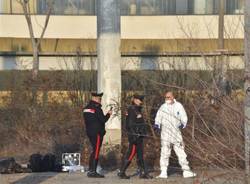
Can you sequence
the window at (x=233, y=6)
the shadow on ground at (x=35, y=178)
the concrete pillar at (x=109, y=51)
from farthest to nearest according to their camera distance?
the window at (x=233, y=6), the concrete pillar at (x=109, y=51), the shadow on ground at (x=35, y=178)

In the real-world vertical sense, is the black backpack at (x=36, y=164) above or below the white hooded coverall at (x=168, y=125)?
below

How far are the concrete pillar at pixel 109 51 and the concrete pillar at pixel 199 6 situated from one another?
58.6 ft

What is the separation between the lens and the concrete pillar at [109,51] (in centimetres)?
1880

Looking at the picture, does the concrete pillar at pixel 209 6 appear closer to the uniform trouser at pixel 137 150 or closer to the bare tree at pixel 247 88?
the uniform trouser at pixel 137 150

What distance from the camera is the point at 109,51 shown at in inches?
743

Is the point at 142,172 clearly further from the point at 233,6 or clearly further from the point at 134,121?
the point at 233,6

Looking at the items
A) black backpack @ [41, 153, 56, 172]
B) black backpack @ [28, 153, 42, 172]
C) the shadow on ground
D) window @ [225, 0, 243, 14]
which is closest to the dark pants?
the shadow on ground

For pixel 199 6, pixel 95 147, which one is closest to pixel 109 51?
pixel 95 147

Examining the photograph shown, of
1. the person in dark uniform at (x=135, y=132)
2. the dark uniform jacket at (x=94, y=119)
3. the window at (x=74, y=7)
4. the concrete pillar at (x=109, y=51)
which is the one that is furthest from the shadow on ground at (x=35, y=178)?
the window at (x=74, y=7)

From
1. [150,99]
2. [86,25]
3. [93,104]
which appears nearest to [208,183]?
[93,104]

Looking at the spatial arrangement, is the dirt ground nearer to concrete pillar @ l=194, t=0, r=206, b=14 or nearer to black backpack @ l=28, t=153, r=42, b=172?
black backpack @ l=28, t=153, r=42, b=172

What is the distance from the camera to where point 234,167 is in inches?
367

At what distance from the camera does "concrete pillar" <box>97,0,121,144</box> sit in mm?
18797

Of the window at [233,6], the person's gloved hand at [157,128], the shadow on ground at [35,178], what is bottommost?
the shadow on ground at [35,178]
